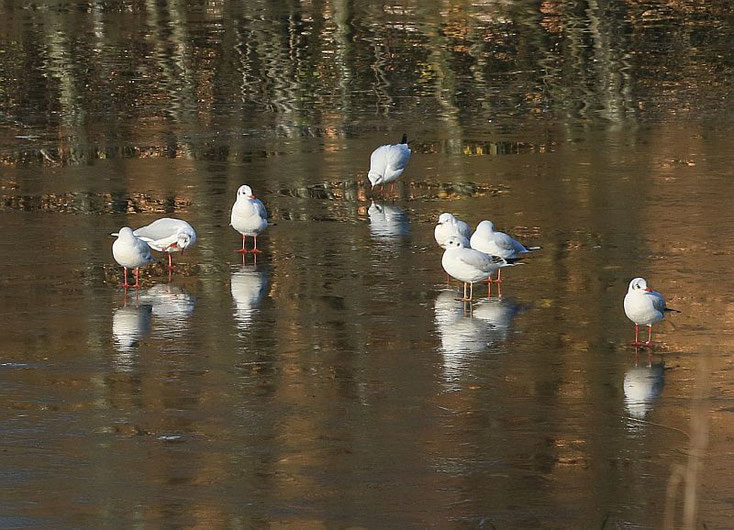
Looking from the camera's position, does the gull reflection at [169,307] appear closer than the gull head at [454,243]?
Yes

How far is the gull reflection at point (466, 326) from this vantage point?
10.1 metres

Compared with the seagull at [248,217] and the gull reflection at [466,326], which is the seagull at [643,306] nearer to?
the gull reflection at [466,326]

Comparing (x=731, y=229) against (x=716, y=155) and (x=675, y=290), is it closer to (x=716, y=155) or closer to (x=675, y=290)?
(x=675, y=290)

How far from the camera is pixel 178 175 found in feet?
56.3

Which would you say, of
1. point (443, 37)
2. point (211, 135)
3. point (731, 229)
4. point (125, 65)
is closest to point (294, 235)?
point (731, 229)

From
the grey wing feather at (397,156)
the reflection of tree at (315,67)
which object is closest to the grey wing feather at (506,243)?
the grey wing feather at (397,156)

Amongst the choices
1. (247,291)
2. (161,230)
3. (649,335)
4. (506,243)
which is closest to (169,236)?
(161,230)

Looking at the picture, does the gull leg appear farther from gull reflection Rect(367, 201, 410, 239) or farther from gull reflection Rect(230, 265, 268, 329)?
gull reflection Rect(367, 201, 410, 239)

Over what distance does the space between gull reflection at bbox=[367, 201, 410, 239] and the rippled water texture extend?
0.06 meters

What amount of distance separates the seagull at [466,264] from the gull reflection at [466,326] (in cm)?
19

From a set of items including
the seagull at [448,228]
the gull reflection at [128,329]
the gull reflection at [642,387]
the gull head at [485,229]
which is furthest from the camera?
the seagull at [448,228]

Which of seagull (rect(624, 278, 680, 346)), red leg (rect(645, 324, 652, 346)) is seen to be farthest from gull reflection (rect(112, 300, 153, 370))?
red leg (rect(645, 324, 652, 346))

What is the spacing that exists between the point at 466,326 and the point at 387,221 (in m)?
4.18

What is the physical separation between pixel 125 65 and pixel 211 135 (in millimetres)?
6507
